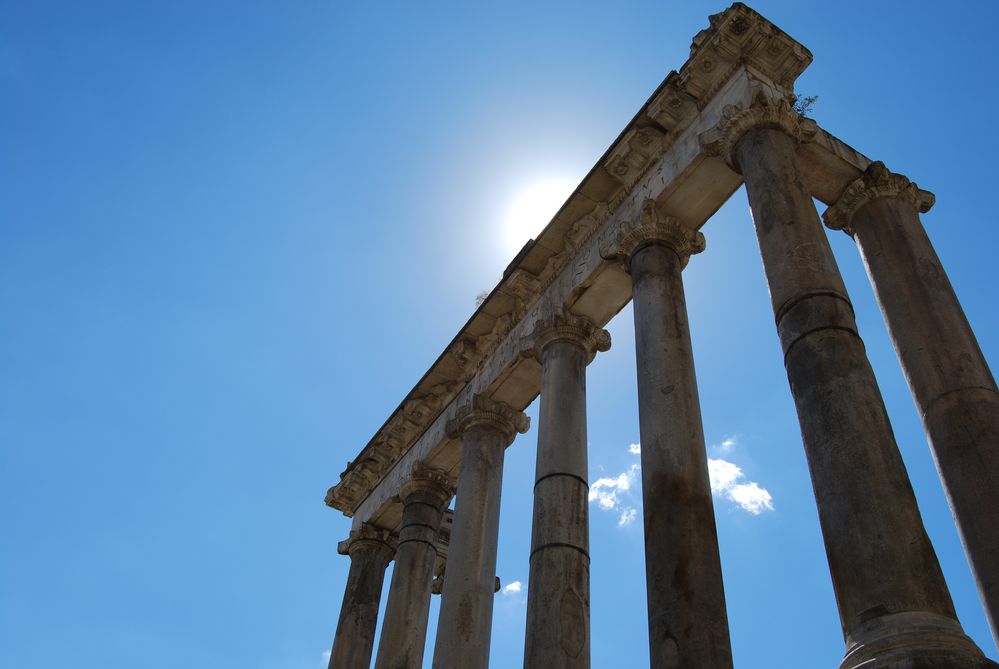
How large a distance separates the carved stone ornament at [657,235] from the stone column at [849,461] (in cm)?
406

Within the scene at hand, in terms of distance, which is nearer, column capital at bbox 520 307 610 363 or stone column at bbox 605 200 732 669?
stone column at bbox 605 200 732 669

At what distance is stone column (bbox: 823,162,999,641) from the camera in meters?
15.8

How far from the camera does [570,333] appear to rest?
83.0ft

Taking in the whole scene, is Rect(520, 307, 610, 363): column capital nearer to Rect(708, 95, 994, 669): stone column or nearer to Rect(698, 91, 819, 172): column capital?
Rect(698, 91, 819, 172): column capital

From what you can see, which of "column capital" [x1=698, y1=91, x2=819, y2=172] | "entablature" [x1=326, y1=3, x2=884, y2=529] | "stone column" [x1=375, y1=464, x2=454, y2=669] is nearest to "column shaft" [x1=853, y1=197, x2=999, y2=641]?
"entablature" [x1=326, y1=3, x2=884, y2=529]

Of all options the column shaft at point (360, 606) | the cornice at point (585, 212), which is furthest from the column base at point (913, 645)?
the column shaft at point (360, 606)

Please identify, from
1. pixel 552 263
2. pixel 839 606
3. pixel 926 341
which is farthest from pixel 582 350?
pixel 839 606

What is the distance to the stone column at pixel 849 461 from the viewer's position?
1102 centimetres

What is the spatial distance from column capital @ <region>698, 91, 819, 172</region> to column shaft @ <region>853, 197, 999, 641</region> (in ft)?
9.79

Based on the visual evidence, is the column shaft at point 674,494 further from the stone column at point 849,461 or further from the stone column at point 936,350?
the stone column at point 936,350

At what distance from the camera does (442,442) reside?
30.1m

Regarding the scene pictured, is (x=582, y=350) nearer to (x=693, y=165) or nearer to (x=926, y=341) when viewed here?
(x=693, y=165)

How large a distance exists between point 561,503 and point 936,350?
9.02 metres

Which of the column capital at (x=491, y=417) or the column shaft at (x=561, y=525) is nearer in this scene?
the column shaft at (x=561, y=525)
